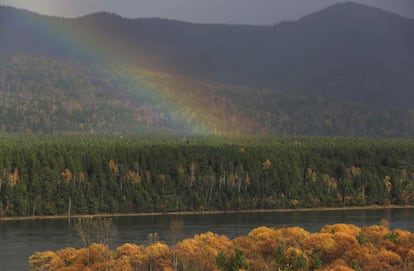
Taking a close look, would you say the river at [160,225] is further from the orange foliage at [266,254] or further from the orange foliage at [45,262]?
the orange foliage at [266,254]

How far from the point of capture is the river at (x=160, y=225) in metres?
132

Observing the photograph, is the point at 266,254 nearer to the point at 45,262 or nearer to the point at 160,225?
the point at 45,262

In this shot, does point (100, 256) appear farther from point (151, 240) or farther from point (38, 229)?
point (38, 229)

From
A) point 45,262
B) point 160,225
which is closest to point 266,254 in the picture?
point 45,262

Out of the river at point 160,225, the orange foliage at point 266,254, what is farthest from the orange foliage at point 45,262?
the river at point 160,225

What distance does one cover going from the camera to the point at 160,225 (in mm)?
164000

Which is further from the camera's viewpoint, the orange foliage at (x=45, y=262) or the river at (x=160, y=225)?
the river at (x=160, y=225)

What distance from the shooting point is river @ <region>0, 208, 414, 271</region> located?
132000 mm

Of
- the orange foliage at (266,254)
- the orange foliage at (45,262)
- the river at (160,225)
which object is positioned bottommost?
the river at (160,225)

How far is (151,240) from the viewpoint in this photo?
13375cm

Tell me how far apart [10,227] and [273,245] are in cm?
6224

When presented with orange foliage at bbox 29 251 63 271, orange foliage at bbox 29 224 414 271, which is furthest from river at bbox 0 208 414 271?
orange foliage at bbox 29 224 414 271

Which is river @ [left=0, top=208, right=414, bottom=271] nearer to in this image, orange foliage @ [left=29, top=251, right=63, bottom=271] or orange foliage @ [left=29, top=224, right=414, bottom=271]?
orange foliage @ [left=29, top=251, right=63, bottom=271]

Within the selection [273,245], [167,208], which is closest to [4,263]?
[273,245]
